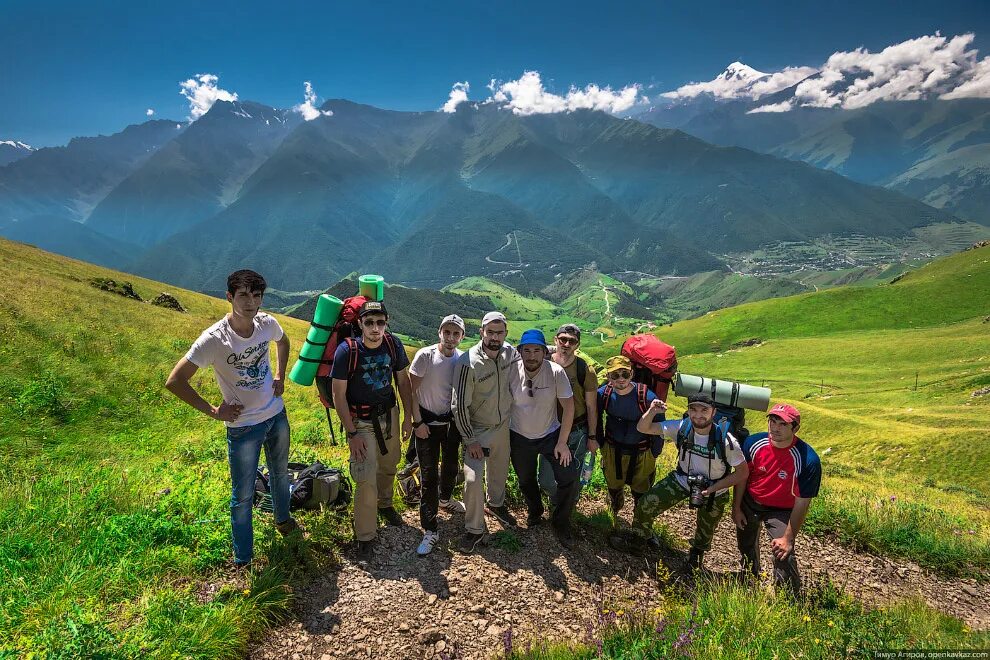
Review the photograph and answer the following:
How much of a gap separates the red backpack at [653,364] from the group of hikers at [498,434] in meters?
0.24

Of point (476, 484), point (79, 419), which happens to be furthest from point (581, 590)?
point (79, 419)

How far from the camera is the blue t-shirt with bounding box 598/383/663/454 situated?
24.0 ft

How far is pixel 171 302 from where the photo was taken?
136 ft

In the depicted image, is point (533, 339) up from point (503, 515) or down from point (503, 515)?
up

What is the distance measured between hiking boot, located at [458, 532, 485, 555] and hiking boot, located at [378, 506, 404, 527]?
3.77ft

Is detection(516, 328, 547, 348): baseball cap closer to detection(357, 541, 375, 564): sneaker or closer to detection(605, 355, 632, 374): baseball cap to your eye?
detection(605, 355, 632, 374): baseball cap

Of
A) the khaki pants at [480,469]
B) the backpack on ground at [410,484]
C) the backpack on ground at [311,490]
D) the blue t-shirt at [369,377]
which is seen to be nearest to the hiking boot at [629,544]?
the khaki pants at [480,469]

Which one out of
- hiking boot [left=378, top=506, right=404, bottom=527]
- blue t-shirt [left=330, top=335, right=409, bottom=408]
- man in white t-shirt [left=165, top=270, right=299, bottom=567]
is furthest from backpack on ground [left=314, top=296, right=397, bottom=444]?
hiking boot [left=378, top=506, right=404, bottom=527]

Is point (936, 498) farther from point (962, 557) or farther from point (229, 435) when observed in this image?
point (229, 435)

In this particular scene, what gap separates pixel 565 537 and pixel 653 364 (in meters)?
3.28

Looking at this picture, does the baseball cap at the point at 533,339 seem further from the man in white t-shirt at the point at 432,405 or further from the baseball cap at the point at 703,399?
the baseball cap at the point at 703,399

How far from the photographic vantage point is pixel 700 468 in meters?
Result: 6.62

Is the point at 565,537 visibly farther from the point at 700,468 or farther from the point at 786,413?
the point at 786,413

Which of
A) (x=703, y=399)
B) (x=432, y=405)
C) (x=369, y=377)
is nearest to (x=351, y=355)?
(x=369, y=377)
